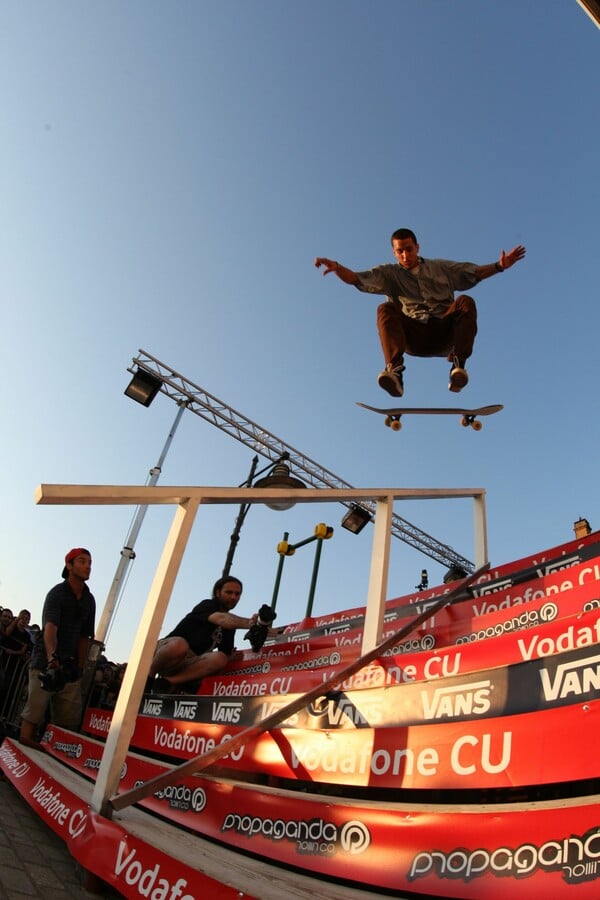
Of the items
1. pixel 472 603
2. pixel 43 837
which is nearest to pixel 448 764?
pixel 43 837

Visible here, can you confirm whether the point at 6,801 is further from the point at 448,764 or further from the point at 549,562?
the point at 549,562

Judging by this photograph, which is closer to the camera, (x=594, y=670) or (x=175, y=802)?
(x=594, y=670)

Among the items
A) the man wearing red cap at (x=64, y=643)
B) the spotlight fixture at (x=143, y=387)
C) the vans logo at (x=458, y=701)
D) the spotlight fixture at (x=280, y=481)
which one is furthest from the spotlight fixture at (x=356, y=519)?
the vans logo at (x=458, y=701)

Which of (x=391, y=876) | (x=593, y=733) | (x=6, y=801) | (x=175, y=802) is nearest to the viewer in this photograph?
(x=593, y=733)

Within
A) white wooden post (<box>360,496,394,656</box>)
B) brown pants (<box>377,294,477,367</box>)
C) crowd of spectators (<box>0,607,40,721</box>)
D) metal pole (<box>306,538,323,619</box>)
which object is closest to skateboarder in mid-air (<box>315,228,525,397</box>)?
brown pants (<box>377,294,477,367</box>)

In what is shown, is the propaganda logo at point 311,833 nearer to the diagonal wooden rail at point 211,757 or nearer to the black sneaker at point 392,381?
the diagonal wooden rail at point 211,757

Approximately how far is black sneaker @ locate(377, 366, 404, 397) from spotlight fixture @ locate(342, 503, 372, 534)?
6798 millimetres

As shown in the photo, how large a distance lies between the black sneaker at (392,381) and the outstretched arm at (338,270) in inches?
35.4

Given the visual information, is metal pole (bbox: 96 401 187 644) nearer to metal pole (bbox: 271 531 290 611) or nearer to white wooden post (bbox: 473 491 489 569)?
metal pole (bbox: 271 531 290 611)

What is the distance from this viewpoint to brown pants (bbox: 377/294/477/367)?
4.59 metres

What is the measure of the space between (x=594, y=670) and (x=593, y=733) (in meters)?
0.17

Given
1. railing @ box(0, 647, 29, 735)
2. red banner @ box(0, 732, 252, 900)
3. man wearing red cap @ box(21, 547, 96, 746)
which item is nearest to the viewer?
red banner @ box(0, 732, 252, 900)

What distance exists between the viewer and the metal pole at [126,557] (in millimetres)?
10550

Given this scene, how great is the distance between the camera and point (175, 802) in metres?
2.18
